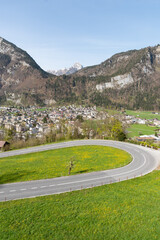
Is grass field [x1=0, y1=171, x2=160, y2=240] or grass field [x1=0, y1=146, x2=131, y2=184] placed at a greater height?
grass field [x1=0, y1=171, x2=160, y2=240]

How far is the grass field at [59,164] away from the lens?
2989 centimetres

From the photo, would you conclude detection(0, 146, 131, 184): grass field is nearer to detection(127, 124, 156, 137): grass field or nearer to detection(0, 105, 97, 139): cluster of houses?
detection(0, 105, 97, 139): cluster of houses

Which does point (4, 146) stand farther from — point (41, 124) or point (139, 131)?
point (139, 131)

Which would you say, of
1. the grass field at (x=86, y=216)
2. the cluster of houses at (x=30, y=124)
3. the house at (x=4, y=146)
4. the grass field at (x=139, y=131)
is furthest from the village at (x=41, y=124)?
the grass field at (x=86, y=216)

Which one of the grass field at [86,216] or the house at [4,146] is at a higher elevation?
the grass field at [86,216]

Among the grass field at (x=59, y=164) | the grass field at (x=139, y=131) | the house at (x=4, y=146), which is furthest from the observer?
the grass field at (x=139, y=131)

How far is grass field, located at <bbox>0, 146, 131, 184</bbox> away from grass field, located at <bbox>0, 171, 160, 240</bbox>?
883 cm

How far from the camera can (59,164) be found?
36188 mm

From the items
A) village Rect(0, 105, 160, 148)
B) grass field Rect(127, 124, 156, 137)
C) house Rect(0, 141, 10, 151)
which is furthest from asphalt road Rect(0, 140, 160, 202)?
grass field Rect(127, 124, 156, 137)

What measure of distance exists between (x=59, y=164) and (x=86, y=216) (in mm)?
19285

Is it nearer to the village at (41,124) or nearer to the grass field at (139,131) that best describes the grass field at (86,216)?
the village at (41,124)

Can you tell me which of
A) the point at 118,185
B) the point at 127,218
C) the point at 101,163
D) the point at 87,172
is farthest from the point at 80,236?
the point at 101,163

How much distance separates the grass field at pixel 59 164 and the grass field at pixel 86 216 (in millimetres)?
8830

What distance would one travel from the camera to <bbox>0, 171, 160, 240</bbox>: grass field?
50.2 feet
